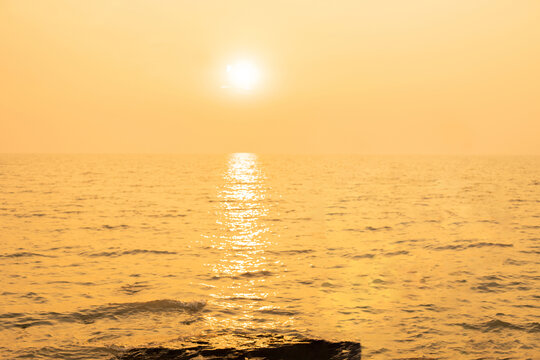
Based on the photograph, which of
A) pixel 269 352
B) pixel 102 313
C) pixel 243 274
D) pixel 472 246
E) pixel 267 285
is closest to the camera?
pixel 269 352

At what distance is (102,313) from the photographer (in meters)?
12.4

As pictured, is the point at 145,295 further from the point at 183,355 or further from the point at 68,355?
the point at 183,355

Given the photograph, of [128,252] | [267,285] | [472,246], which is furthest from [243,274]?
[472,246]

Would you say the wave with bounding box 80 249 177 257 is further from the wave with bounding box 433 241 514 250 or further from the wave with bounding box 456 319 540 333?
the wave with bounding box 456 319 540 333

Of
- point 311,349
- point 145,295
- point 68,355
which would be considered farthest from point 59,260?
point 311,349

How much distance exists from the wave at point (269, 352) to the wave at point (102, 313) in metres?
3.60

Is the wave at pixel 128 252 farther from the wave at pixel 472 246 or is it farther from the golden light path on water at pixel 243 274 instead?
the wave at pixel 472 246

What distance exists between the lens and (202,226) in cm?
2873

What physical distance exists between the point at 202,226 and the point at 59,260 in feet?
36.3

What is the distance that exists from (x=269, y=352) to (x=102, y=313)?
5.88m

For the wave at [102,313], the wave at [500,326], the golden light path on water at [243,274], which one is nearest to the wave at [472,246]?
the golden light path on water at [243,274]

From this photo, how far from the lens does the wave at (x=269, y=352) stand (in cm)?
842

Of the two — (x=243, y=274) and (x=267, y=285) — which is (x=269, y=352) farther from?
(x=243, y=274)

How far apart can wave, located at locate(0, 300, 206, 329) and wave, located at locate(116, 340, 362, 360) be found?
360 centimetres
